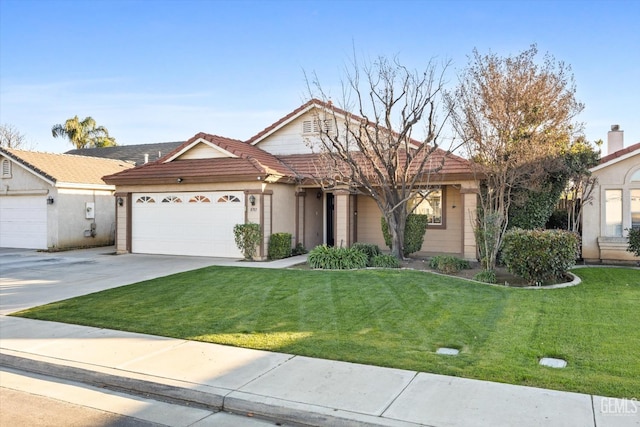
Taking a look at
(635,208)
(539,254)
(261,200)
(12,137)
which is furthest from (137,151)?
(635,208)

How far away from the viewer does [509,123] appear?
14875 millimetres

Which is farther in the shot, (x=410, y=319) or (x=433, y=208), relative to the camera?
(x=433, y=208)

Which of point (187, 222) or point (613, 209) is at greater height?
point (613, 209)

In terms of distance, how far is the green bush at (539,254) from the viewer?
9922 mm

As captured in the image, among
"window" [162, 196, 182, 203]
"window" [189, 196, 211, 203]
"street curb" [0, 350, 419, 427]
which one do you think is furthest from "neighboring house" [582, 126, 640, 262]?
"window" [162, 196, 182, 203]

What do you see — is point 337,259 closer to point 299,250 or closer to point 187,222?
point 299,250

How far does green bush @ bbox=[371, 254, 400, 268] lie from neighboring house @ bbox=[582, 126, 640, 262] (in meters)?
5.85

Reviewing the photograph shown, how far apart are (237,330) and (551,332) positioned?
4.45 m

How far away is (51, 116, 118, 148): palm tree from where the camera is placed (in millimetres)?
38875

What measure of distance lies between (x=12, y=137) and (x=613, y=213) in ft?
158

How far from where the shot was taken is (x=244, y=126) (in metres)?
22.2

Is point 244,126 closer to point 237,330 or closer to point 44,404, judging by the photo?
point 237,330

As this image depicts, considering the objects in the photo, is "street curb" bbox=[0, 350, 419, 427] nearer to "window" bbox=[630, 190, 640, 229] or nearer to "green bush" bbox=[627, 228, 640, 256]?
"green bush" bbox=[627, 228, 640, 256]

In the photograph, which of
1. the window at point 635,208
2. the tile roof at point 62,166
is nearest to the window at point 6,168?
the tile roof at point 62,166
